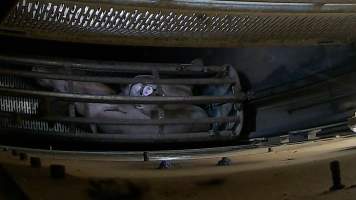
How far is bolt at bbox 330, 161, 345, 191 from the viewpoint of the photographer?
1278 mm

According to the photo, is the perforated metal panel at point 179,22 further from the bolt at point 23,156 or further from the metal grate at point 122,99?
the bolt at point 23,156

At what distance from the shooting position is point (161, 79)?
1.55m

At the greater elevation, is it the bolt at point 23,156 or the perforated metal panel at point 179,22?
the perforated metal panel at point 179,22

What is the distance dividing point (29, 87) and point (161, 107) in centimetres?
36

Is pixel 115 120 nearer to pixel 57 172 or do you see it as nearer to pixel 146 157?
pixel 146 157

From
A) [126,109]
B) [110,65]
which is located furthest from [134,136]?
[110,65]

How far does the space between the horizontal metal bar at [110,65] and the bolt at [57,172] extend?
0.39m

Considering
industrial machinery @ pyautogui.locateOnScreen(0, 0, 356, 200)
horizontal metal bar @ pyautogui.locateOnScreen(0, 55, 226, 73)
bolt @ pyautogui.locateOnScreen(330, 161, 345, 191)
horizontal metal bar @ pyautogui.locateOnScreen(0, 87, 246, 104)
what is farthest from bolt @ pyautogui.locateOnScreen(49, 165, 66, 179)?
bolt @ pyautogui.locateOnScreen(330, 161, 345, 191)

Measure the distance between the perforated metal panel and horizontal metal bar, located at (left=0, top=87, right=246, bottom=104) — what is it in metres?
0.14

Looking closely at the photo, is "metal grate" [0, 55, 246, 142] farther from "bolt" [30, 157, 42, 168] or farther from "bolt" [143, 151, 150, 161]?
"bolt" [30, 157, 42, 168]

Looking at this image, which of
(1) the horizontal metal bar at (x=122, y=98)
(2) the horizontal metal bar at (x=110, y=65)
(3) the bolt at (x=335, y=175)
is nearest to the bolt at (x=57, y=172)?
(1) the horizontal metal bar at (x=122, y=98)

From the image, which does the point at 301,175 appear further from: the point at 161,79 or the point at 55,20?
the point at 55,20

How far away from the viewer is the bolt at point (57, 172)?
1.13 metres

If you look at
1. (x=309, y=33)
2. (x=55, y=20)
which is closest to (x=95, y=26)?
(x=55, y=20)
